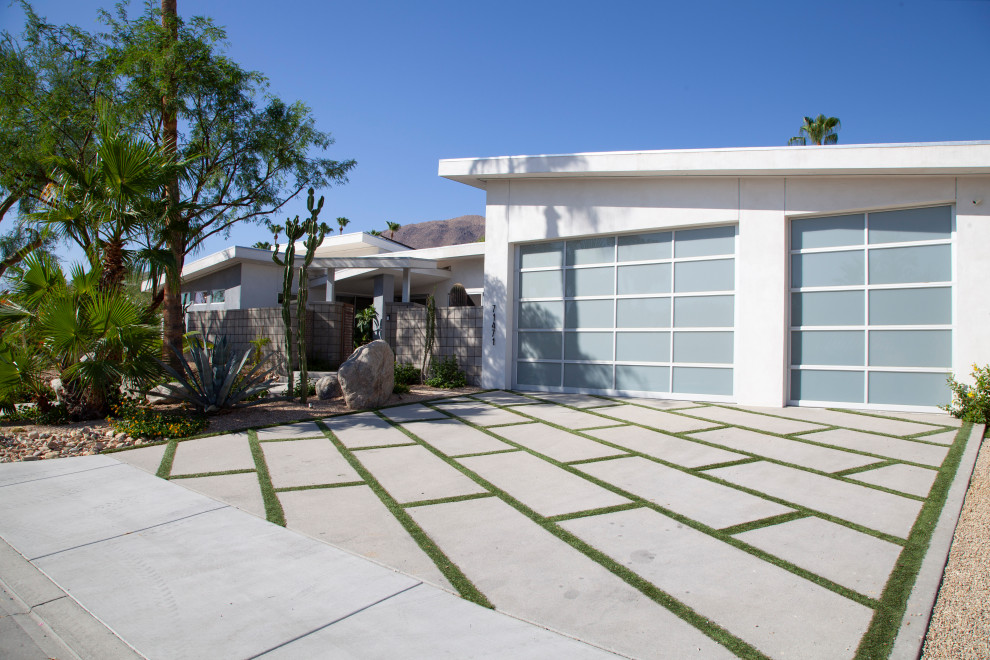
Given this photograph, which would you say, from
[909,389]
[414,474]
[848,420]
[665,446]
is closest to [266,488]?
[414,474]

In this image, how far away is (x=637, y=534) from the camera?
4.07 meters

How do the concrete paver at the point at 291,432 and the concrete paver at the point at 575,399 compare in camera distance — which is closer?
the concrete paver at the point at 291,432

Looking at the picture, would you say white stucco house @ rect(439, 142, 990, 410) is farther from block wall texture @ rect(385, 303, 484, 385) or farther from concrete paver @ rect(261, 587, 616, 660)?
concrete paver @ rect(261, 587, 616, 660)

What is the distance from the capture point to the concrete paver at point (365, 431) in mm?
6941

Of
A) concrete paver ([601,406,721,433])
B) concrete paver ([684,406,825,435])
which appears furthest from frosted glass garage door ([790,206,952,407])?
concrete paver ([601,406,721,433])

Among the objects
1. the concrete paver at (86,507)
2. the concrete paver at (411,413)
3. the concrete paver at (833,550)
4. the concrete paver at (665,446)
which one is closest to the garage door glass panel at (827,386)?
the concrete paver at (665,446)

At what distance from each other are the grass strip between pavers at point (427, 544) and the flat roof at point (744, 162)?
6.84m

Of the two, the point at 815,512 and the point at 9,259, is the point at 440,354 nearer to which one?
the point at 815,512

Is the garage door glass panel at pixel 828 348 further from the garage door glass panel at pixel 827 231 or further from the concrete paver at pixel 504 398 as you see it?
the concrete paver at pixel 504 398

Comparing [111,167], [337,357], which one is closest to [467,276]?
[337,357]

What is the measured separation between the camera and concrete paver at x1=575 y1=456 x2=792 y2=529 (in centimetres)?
445

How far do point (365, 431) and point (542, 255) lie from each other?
552 centimetres

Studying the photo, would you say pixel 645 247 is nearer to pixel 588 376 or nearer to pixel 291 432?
pixel 588 376

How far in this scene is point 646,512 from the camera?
14.8 ft
